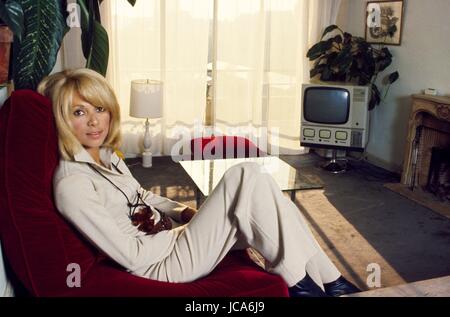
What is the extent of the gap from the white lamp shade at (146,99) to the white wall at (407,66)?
2146mm

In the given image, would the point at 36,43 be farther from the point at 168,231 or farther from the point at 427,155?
the point at 427,155

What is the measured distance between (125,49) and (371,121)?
2.50 m

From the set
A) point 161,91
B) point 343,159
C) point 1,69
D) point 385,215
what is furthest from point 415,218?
point 1,69

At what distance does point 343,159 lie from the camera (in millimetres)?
4613

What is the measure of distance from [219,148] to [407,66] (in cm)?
194

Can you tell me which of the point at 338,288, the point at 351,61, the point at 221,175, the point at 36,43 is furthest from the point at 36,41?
the point at 351,61

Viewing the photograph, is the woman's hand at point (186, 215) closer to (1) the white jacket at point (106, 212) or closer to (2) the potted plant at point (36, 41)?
(1) the white jacket at point (106, 212)

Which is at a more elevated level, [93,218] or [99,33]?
[99,33]

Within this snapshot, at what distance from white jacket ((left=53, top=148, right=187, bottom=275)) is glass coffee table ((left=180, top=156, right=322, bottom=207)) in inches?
41.7

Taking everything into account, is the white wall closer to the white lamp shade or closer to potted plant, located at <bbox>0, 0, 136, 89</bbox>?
the white lamp shade

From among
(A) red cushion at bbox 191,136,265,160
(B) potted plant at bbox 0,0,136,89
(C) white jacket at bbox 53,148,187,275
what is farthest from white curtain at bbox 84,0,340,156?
(C) white jacket at bbox 53,148,187,275

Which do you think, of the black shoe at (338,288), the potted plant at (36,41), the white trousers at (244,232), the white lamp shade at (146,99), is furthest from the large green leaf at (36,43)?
the white lamp shade at (146,99)
